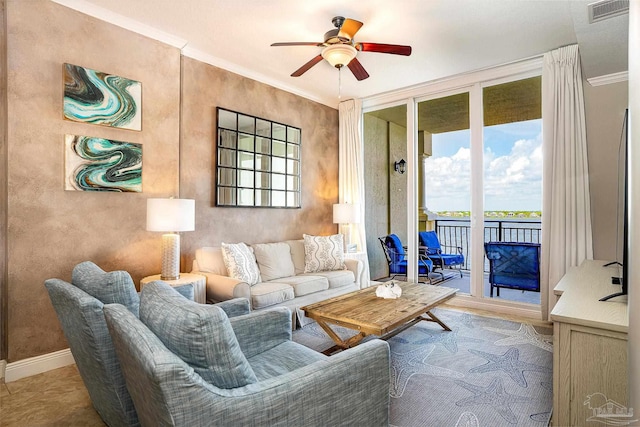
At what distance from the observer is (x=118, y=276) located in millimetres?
1705

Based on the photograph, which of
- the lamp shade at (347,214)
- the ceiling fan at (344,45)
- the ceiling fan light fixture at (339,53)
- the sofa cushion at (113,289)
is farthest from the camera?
the lamp shade at (347,214)

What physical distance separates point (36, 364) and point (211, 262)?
1.51 metres

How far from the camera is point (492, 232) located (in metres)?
5.31

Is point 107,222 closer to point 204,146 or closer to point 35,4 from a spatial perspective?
point 204,146

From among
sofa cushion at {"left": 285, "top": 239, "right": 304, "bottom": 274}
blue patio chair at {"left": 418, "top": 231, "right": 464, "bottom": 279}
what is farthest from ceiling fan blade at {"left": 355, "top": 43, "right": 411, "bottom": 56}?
blue patio chair at {"left": 418, "top": 231, "right": 464, "bottom": 279}

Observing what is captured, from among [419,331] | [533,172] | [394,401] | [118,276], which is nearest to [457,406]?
[394,401]

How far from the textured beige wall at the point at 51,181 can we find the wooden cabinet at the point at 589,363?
10.6 feet

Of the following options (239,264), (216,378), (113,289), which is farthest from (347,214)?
(216,378)

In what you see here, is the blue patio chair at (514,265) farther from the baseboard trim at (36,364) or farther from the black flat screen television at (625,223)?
the baseboard trim at (36,364)

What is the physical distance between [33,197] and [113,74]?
1229 mm

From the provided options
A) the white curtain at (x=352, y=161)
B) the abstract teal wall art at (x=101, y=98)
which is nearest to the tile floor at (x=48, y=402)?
the abstract teal wall art at (x=101, y=98)

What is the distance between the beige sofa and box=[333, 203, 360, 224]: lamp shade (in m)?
0.68

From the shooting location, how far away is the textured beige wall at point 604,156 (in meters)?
3.44

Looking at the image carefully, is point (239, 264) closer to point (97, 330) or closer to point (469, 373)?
point (97, 330)
